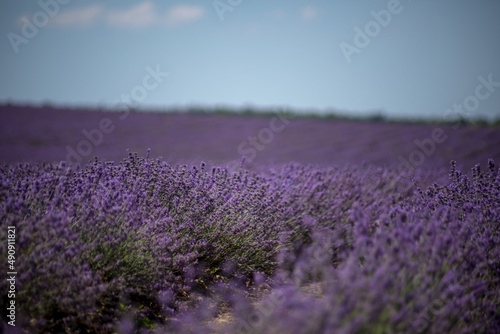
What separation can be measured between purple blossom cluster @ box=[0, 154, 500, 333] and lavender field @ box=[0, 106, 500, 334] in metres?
0.01

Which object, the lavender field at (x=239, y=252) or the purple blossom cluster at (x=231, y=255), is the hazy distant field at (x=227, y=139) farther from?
the purple blossom cluster at (x=231, y=255)

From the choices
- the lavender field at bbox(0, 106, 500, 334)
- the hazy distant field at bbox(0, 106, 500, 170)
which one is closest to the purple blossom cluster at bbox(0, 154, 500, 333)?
the lavender field at bbox(0, 106, 500, 334)

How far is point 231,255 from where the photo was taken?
3025mm

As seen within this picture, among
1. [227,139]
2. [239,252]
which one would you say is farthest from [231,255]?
[227,139]

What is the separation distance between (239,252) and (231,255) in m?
0.07

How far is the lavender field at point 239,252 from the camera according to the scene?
1.67 meters

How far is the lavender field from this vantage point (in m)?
1.67

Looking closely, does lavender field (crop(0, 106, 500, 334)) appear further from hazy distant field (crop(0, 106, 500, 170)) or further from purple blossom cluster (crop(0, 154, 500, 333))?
hazy distant field (crop(0, 106, 500, 170))

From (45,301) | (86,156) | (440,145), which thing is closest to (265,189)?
(45,301)

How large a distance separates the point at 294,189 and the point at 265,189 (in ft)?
1.71

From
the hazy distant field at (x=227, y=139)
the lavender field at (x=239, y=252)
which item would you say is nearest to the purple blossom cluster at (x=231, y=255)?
the lavender field at (x=239, y=252)

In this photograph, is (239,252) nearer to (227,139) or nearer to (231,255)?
(231,255)

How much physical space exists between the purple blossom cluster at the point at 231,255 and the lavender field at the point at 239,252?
1cm

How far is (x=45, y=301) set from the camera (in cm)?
196
